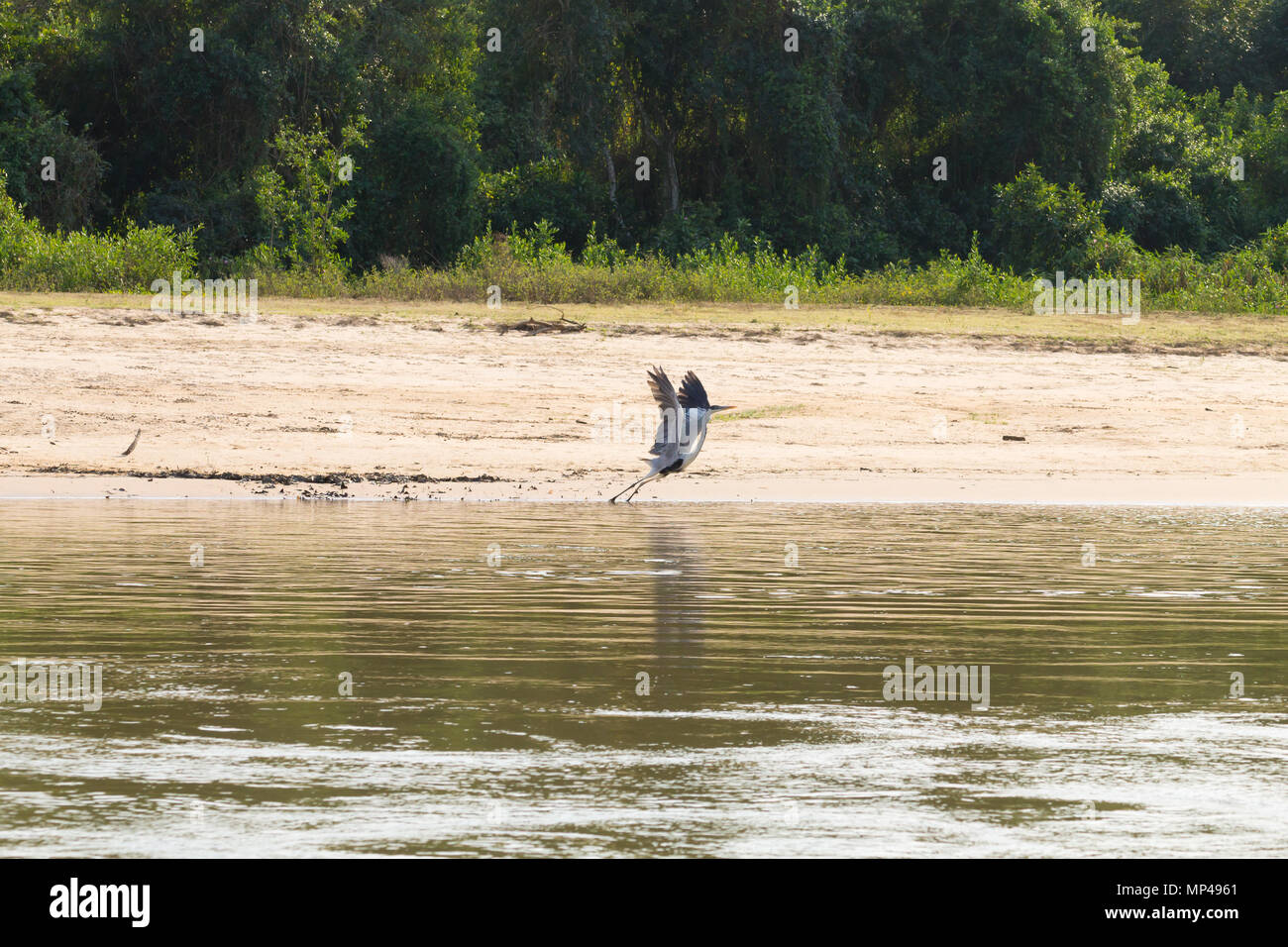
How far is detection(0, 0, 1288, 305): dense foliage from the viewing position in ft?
96.2

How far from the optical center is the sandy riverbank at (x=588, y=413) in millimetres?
14695

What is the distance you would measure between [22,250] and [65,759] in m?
20.0

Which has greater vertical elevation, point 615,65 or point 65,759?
point 615,65

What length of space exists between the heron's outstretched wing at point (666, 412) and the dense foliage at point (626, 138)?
1348cm

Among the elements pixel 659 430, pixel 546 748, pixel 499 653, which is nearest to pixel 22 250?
pixel 659 430

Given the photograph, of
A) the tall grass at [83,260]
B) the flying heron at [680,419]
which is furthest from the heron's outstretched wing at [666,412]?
the tall grass at [83,260]

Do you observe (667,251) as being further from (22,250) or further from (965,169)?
(22,250)

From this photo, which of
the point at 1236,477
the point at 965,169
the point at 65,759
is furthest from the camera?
the point at 965,169

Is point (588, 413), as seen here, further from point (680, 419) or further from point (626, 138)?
point (626, 138)

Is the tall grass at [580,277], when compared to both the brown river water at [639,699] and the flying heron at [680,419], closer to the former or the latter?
the flying heron at [680,419]

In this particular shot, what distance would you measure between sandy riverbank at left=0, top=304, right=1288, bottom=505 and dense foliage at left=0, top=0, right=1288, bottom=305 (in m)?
6.84

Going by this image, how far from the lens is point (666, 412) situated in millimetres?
12438

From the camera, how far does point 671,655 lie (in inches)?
266

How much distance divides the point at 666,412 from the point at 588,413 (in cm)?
459
